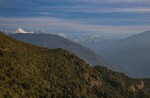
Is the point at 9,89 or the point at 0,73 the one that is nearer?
the point at 9,89

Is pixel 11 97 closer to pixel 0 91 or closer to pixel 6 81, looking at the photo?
pixel 0 91

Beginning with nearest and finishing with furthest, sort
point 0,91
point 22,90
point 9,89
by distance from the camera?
point 0,91, point 9,89, point 22,90

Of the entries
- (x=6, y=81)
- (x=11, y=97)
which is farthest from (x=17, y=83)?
(x=11, y=97)

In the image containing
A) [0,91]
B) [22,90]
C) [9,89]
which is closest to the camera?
[0,91]

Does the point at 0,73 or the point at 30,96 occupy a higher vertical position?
the point at 0,73

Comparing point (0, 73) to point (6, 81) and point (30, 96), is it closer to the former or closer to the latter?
point (6, 81)

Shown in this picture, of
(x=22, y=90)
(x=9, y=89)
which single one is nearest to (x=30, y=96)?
(x=22, y=90)

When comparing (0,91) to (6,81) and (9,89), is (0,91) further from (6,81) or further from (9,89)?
(6,81)

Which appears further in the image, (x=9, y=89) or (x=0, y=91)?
(x=9, y=89)
